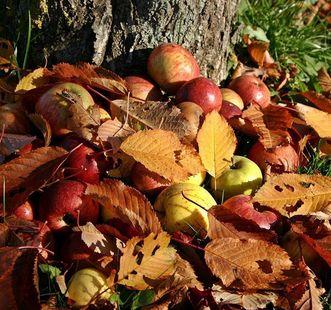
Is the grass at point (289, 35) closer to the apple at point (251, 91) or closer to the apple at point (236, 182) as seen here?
the apple at point (251, 91)

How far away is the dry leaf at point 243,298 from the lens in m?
2.10

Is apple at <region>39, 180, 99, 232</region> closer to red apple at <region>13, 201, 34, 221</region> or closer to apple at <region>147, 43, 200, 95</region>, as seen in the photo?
red apple at <region>13, 201, 34, 221</region>

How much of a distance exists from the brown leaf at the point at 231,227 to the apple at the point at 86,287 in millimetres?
447

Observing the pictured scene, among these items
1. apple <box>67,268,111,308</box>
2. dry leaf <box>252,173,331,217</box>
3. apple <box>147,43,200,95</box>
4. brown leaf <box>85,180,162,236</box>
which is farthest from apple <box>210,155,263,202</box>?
apple <box>67,268,111,308</box>

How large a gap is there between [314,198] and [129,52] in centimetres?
115

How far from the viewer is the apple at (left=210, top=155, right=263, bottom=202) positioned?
2.61 meters

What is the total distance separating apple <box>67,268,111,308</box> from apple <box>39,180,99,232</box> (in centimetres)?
31

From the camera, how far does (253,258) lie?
221 cm

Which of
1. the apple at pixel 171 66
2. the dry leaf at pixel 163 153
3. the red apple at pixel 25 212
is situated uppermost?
the apple at pixel 171 66

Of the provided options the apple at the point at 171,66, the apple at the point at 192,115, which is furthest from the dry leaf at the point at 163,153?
the apple at the point at 171,66

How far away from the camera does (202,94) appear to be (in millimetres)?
2871

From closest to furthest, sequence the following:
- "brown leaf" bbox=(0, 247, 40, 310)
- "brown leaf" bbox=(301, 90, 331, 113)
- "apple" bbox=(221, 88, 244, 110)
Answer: "brown leaf" bbox=(0, 247, 40, 310) → "apple" bbox=(221, 88, 244, 110) → "brown leaf" bbox=(301, 90, 331, 113)

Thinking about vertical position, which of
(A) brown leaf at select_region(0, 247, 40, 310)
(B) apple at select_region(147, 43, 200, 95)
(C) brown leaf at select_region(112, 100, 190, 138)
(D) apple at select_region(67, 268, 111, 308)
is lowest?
(D) apple at select_region(67, 268, 111, 308)

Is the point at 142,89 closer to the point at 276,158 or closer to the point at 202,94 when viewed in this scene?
the point at 202,94
